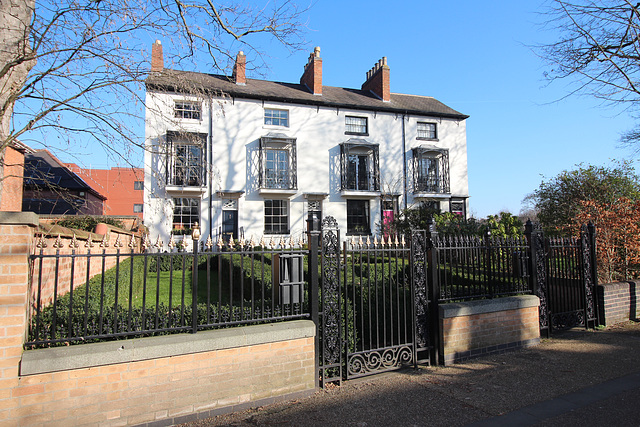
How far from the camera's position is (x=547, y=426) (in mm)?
3977

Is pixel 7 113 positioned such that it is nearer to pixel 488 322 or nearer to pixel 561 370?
pixel 488 322

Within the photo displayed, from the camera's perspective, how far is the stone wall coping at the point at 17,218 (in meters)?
3.49

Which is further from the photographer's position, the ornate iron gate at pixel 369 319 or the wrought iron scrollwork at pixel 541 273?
the wrought iron scrollwork at pixel 541 273

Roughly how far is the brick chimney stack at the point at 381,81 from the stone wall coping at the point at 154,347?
22859 mm

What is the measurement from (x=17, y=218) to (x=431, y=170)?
24.1 metres

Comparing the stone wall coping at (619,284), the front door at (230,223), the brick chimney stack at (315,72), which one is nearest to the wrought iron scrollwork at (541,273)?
the stone wall coping at (619,284)

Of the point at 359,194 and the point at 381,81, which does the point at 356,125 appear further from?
the point at 359,194

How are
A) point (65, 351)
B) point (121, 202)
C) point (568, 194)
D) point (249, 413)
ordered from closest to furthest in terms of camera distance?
point (65, 351), point (249, 413), point (568, 194), point (121, 202)

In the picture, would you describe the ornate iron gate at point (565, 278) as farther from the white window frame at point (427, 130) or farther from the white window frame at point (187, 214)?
the white window frame at point (427, 130)

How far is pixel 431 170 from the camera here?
2506 centimetres

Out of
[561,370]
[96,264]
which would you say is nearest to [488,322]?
[561,370]

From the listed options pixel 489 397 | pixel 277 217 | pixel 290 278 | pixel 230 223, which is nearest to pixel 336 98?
pixel 277 217

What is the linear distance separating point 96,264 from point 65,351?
568cm

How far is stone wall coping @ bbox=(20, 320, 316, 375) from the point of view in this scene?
3510mm
